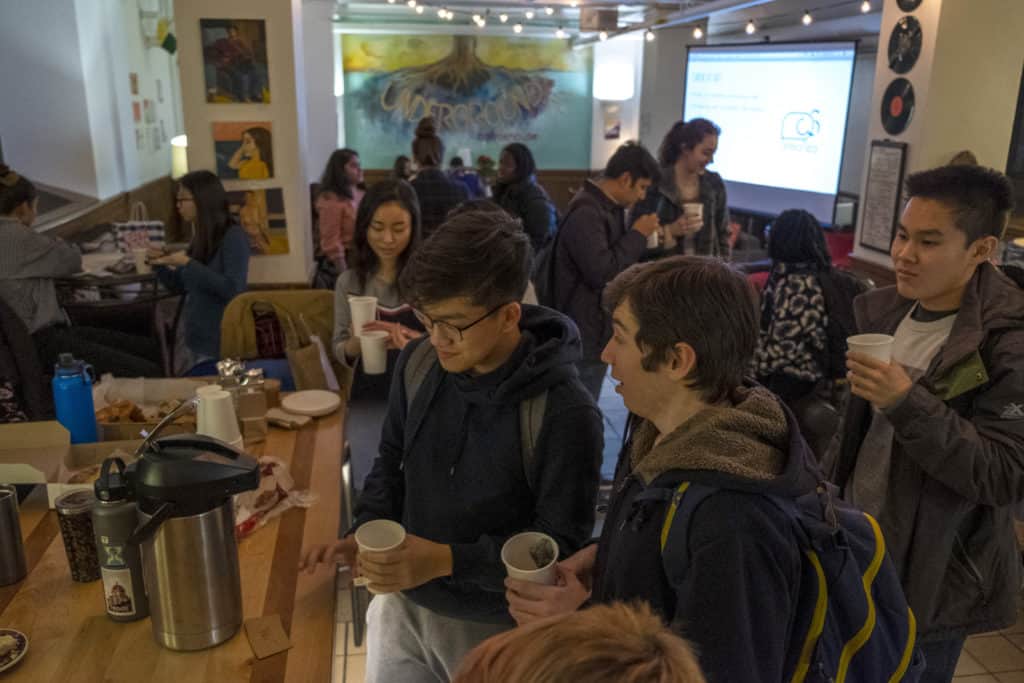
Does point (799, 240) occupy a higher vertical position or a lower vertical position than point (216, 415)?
higher

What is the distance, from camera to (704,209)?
13.4ft

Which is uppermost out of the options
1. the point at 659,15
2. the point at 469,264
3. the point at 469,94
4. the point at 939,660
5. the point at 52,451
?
the point at 659,15

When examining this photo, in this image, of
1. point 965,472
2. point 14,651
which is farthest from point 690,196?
point 14,651

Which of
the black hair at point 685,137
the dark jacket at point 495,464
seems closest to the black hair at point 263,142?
the black hair at point 685,137

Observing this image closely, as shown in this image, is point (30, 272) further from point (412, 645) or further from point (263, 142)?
point (412, 645)

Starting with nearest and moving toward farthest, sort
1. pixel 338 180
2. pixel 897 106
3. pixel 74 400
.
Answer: pixel 74 400 < pixel 897 106 < pixel 338 180

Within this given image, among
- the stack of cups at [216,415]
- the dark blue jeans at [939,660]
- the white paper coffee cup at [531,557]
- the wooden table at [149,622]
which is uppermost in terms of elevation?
the white paper coffee cup at [531,557]

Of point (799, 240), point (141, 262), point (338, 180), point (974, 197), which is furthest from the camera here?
point (338, 180)

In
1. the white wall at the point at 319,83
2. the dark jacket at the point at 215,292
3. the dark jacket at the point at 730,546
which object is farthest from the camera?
the white wall at the point at 319,83

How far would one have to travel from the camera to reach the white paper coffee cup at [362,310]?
2463 mm

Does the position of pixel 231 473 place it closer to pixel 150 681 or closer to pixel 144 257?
pixel 150 681

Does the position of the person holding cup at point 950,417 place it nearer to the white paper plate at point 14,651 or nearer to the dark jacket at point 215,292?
the white paper plate at point 14,651

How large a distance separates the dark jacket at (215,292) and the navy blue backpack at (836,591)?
297cm

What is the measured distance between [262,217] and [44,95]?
→ 2.79 m
